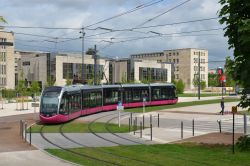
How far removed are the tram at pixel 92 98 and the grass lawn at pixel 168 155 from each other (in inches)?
529

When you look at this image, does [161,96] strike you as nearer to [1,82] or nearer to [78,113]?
[78,113]

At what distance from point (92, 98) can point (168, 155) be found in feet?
84.3

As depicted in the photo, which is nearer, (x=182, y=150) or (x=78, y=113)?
(x=182, y=150)

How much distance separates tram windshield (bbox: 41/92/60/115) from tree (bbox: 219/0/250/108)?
2683 cm

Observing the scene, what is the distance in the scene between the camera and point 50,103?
1346 inches

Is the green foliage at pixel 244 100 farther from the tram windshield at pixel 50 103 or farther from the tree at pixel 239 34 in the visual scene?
the tram windshield at pixel 50 103

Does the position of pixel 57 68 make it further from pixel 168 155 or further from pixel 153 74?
pixel 168 155

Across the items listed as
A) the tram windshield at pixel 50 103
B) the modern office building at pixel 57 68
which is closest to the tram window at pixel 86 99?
the tram windshield at pixel 50 103

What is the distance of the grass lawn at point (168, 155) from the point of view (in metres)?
16.9

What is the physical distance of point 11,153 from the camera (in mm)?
20094

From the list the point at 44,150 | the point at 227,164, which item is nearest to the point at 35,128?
the point at 44,150

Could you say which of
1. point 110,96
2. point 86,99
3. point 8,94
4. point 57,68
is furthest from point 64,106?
point 57,68

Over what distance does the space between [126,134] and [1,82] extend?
82.0 meters

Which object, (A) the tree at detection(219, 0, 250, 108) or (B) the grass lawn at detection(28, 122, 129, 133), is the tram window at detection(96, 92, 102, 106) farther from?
(A) the tree at detection(219, 0, 250, 108)
